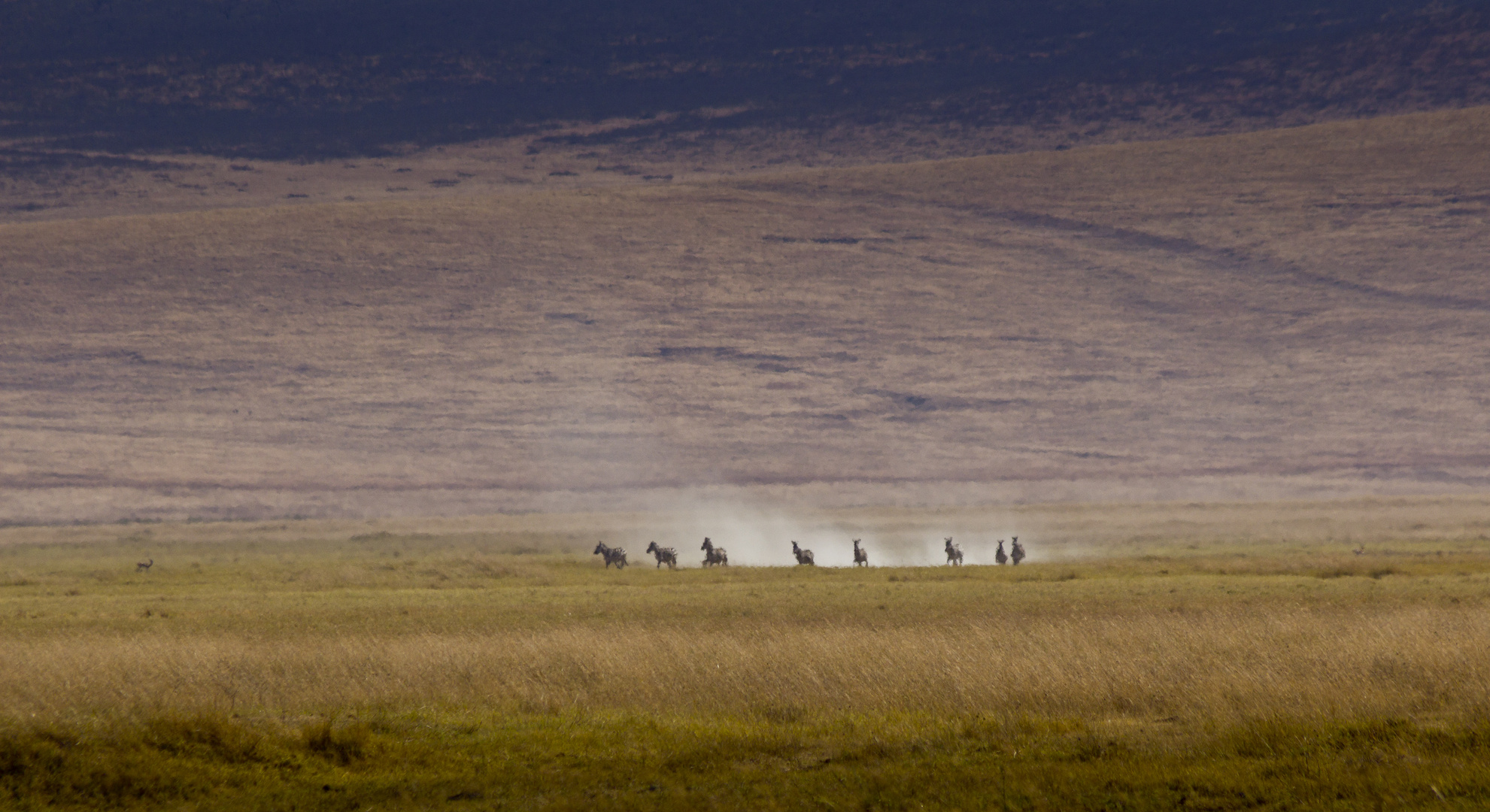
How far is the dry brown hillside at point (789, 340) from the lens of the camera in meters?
120

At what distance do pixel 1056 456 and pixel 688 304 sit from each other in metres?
47.7

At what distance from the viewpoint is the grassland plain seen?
47.4ft

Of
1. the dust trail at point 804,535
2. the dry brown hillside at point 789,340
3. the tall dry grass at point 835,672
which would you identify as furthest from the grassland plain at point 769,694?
the dry brown hillside at point 789,340

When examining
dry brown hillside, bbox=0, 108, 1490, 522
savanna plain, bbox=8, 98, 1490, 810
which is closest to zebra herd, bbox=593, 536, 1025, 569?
savanna plain, bbox=8, 98, 1490, 810

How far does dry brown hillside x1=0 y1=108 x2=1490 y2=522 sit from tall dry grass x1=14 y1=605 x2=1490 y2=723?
8735 centimetres

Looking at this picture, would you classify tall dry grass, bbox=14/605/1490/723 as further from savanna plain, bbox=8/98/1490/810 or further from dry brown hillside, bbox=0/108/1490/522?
dry brown hillside, bbox=0/108/1490/522

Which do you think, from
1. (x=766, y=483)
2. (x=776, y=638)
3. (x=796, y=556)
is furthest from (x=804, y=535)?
(x=776, y=638)

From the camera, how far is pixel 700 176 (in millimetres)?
199250

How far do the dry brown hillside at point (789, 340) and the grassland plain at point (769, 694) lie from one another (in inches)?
2987

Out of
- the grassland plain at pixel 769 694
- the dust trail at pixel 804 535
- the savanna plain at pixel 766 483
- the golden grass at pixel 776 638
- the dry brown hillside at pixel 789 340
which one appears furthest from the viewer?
the dry brown hillside at pixel 789 340

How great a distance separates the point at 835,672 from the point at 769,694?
158 cm

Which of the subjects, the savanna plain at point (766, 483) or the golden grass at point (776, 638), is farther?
the golden grass at point (776, 638)

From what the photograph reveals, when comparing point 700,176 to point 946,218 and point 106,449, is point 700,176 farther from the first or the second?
point 106,449

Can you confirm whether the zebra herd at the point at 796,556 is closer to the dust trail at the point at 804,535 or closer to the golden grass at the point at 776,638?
the golden grass at the point at 776,638
